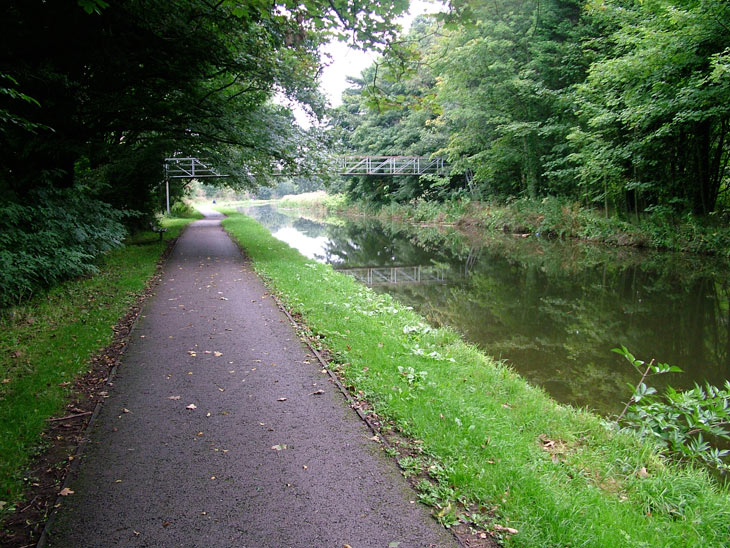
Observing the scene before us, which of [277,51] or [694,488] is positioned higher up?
[277,51]

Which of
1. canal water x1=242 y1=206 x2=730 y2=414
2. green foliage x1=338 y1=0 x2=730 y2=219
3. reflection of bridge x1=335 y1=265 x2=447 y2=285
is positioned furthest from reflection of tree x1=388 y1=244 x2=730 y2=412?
green foliage x1=338 y1=0 x2=730 y2=219

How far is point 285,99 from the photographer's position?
42.8ft

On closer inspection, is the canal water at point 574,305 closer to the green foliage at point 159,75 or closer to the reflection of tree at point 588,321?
the reflection of tree at point 588,321

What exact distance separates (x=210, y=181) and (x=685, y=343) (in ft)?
83.2

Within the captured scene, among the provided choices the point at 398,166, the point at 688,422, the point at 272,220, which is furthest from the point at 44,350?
the point at 272,220

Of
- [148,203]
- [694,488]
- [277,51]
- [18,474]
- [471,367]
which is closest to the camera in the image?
[18,474]

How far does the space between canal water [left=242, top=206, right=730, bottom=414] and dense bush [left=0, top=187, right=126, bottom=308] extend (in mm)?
6924

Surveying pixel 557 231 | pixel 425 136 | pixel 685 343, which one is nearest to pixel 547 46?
pixel 557 231

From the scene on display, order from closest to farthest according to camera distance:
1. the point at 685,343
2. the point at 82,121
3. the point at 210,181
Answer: the point at 685,343, the point at 82,121, the point at 210,181

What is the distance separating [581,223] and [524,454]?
20.0m

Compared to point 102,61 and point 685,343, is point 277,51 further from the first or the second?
point 685,343

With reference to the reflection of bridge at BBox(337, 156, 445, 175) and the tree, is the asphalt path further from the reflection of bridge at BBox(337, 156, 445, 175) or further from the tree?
the reflection of bridge at BBox(337, 156, 445, 175)

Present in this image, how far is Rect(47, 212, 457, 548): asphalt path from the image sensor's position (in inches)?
109

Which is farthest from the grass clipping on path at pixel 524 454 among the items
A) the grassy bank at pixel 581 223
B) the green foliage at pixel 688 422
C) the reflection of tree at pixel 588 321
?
the grassy bank at pixel 581 223
